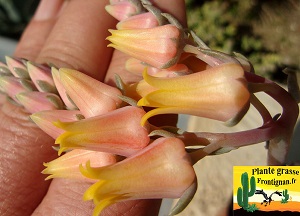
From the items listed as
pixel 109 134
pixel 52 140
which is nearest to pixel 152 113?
pixel 109 134

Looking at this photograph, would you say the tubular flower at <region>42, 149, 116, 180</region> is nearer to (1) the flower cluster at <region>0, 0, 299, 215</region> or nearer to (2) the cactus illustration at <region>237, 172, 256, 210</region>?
(1) the flower cluster at <region>0, 0, 299, 215</region>

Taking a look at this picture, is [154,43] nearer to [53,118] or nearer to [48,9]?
[53,118]

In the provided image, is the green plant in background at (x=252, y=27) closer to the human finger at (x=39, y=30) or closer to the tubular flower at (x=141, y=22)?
the human finger at (x=39, y=30)

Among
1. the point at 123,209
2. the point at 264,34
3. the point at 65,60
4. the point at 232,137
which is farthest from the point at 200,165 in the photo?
the point at 264,34

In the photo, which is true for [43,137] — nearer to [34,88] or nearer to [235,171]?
[34,88]

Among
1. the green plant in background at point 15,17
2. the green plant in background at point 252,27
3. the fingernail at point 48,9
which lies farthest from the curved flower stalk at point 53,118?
the green plant in background at point 15,17

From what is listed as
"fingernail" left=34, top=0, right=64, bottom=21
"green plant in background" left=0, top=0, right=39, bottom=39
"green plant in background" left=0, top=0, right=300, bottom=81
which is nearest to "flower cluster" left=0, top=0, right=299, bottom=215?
"fingernail" left=34, top=0, right=64, bottom=21

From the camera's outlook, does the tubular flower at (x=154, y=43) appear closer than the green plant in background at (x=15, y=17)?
Yes
